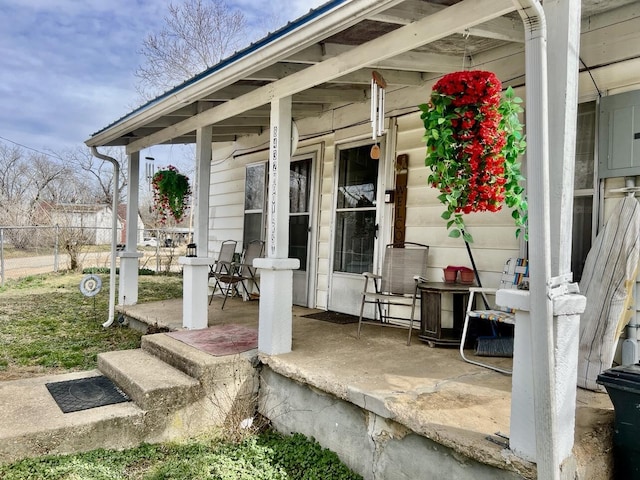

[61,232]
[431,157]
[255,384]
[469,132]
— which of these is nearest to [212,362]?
[255,384]

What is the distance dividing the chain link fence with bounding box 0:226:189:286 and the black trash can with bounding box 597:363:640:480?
6.12m

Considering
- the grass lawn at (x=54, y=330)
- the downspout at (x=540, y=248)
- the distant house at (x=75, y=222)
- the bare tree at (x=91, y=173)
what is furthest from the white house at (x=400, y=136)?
the bare tree at (x=91, y=173)

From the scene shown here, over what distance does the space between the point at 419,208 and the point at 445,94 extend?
5.74 feet

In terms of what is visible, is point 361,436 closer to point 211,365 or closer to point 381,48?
point 211,365

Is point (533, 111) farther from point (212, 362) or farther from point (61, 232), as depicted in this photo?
point (61, 232)

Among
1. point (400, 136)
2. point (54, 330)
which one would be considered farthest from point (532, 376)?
point (54, 330)

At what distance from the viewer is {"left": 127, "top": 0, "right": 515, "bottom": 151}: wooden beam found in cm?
202

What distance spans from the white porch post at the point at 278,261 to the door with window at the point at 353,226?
1.38 metres

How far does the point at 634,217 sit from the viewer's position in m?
2.47

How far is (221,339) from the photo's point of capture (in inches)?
138

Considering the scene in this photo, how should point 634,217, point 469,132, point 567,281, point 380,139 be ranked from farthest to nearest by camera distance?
1. point 380,139
2. point 634,217
3. point 469,132
4. point 567,281

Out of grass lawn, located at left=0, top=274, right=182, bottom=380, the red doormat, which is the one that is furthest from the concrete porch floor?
grass lawn, located at left=0, top=274, right=182, bottom=380

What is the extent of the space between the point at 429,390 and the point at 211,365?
1433mm

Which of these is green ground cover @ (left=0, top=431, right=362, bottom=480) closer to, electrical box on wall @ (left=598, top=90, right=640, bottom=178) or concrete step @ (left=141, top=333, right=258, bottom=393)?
concrete step @ (left=141, top=333, right=258, bottom=393)
